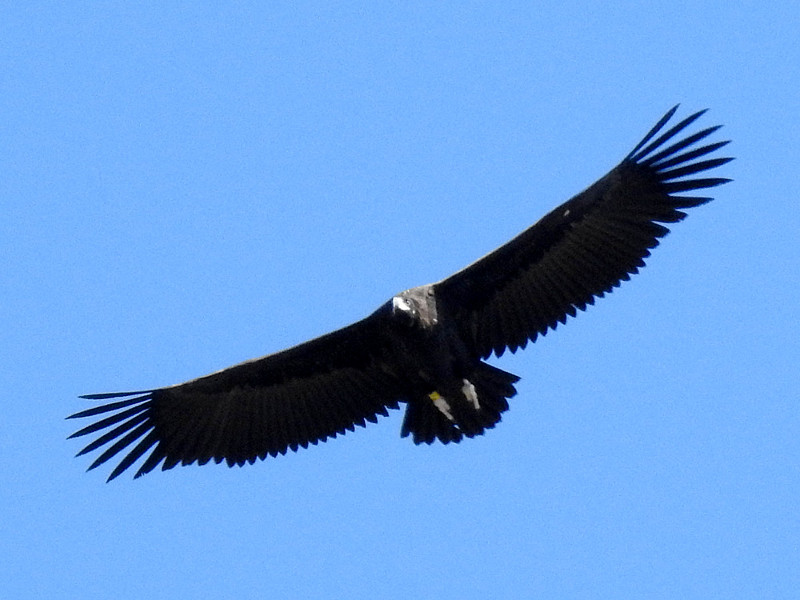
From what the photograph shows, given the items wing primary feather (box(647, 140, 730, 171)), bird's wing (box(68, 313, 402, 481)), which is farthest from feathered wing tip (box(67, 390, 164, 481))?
wing primary feather (box(647, 140, 730, 171))

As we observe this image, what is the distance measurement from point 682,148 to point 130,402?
18.9 feet

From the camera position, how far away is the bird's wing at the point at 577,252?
16.5 meters

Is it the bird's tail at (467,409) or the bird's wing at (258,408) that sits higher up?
the bird's wing at (258,408)

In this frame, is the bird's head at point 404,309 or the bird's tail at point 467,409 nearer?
the bird's head at point 404,309

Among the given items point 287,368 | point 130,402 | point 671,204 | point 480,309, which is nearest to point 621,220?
point 671,204

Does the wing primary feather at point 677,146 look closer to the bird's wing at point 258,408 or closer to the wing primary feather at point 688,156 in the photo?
the wing primary feather at point 688,156

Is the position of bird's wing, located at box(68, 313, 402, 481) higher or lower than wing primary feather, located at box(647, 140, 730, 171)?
higher

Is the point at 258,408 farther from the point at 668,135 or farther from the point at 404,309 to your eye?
the point at 668,135

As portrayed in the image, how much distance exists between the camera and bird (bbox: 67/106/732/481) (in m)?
16.6

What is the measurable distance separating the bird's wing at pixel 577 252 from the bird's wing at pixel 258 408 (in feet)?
3.70

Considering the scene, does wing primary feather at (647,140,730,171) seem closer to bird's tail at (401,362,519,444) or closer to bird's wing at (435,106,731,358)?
bird's wing at (435,106,731,358)

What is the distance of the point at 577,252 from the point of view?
1686 cm

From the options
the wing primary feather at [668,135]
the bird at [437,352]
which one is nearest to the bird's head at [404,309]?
the bird at [437,352]

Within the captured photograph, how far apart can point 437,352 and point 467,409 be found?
61 centimetres
